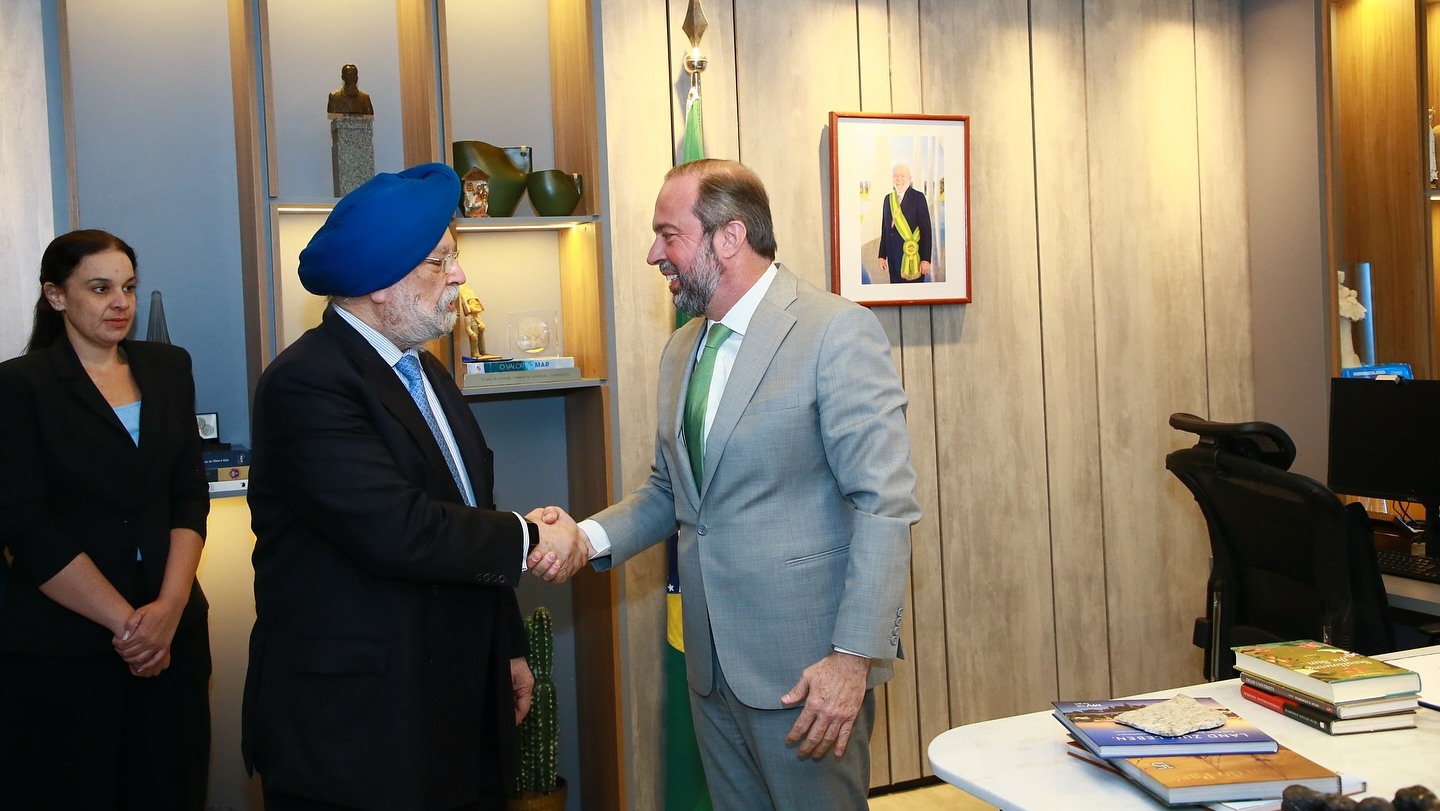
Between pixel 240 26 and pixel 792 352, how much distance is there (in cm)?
191

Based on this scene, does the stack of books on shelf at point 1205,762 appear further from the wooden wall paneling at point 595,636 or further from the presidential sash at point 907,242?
the presidential sash at point 907,242

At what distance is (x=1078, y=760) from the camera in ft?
5.29

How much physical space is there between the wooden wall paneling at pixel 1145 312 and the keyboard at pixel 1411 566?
1131 mm

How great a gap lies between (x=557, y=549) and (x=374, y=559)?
46 centimetres

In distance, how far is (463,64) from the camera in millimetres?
3551

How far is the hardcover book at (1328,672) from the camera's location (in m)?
1.70

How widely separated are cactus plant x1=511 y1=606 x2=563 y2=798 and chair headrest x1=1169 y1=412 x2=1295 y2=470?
1818 mm

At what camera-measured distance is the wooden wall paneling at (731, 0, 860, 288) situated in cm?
373

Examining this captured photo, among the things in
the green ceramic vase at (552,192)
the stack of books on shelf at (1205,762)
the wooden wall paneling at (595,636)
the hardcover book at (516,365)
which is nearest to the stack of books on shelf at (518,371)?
the hardcover book at (516,365)

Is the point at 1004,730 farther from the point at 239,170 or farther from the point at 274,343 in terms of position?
the point at 239,170

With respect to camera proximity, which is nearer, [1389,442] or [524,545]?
[524,545]

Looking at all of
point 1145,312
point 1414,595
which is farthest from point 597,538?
point 1145,312

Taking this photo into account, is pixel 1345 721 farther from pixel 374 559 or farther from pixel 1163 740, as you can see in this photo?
pixel 374 559

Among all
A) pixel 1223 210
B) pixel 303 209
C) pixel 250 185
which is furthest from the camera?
pixel 1223 210
